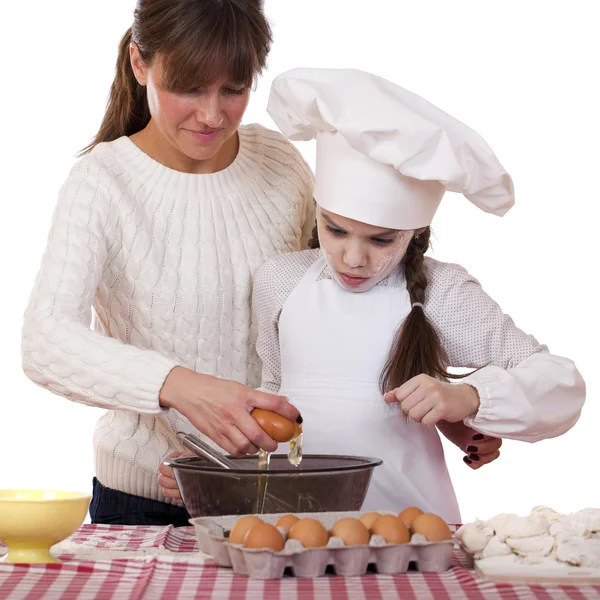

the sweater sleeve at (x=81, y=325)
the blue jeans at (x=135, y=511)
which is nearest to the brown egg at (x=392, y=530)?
the sweater sleeve at (x=81, y=325)

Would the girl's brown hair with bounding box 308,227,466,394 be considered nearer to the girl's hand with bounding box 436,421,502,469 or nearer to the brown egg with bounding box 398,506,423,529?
the girl's hand with bounding box 436,421,502,469

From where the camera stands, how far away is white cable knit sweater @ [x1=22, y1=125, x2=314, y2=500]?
174 centimetres

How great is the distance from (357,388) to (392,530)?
0.59m

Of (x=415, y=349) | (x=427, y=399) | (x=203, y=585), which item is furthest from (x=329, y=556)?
(x=415, y=349)

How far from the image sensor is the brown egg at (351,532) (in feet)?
3.80

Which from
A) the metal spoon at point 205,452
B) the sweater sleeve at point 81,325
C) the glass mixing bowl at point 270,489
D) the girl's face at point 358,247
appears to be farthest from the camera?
the girl's face at point 358,247

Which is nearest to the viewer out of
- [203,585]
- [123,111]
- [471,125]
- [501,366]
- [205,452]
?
[203,585]

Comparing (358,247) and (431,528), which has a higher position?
(358,247)

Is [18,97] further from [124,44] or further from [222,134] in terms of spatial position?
[222,134]

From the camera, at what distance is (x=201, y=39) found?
66.6 inches

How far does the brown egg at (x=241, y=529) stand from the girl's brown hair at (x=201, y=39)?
80cm

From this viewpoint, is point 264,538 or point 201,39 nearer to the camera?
point 264,538

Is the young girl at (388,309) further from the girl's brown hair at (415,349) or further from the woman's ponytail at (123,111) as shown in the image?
the woman's ponytail at (123,111)

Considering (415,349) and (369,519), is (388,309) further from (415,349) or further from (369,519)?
(369,519)
